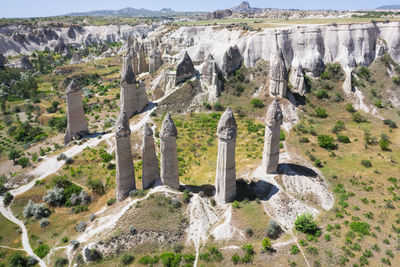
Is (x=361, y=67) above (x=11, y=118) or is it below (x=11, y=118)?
above

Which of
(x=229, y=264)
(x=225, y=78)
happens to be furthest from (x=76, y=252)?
(x=225, y=78)

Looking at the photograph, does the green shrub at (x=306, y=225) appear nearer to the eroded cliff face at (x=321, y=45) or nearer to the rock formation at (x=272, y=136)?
the rock formation at (x=272, y=136)

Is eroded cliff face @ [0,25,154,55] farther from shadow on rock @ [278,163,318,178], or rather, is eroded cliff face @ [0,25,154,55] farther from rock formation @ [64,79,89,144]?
shadow on rock @ [278,163,318,178]

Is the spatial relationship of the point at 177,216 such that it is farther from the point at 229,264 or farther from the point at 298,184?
the point at 298,184

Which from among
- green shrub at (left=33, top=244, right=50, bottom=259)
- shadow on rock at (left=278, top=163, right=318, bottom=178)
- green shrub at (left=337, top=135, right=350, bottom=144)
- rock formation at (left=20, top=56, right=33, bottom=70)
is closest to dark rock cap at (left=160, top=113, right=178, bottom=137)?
shadow on rock at (left=278, top=163, right=318, bottom=178)

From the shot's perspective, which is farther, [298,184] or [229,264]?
[298,184]

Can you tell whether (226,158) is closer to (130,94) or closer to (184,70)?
(130,94)

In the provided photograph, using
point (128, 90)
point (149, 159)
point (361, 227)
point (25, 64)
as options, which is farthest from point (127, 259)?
point (25, 64)
